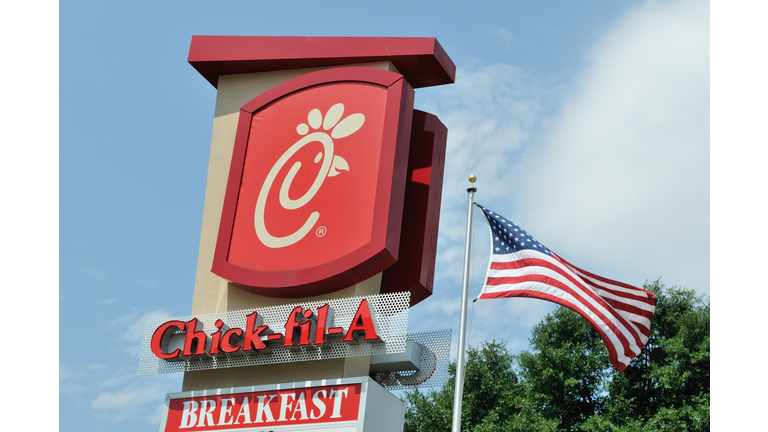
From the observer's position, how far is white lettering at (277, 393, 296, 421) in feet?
40.0

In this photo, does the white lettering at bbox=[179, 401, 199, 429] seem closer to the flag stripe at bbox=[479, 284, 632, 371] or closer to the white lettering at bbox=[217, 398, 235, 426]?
the white lettering at bbox=[217, 398, 235, 426]

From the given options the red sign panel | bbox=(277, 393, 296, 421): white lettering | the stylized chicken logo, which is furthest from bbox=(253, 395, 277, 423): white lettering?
the stylized chicken logo

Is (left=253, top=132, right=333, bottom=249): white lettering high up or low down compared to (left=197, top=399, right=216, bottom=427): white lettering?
up

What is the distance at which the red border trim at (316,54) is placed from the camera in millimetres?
14633

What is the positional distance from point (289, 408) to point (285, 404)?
116 millimetres

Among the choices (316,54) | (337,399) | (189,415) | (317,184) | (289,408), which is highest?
(316,54)

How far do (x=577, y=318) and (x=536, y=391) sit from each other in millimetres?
3583

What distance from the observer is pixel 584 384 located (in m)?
28.5

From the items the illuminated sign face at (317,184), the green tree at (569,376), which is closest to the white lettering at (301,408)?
the illuminated sign face at (317,184)

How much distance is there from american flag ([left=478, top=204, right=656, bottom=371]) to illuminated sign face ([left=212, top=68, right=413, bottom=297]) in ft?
7.34

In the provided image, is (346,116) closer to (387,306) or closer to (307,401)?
(387,306)

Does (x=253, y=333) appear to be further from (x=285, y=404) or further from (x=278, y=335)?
Result: (x=285, y=404)

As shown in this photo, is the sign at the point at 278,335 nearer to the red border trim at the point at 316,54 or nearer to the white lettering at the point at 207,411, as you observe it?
the white lettering at the point at 207,411

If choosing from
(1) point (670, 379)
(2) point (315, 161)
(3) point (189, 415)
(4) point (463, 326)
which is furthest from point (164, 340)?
(1) point (670, 379)
